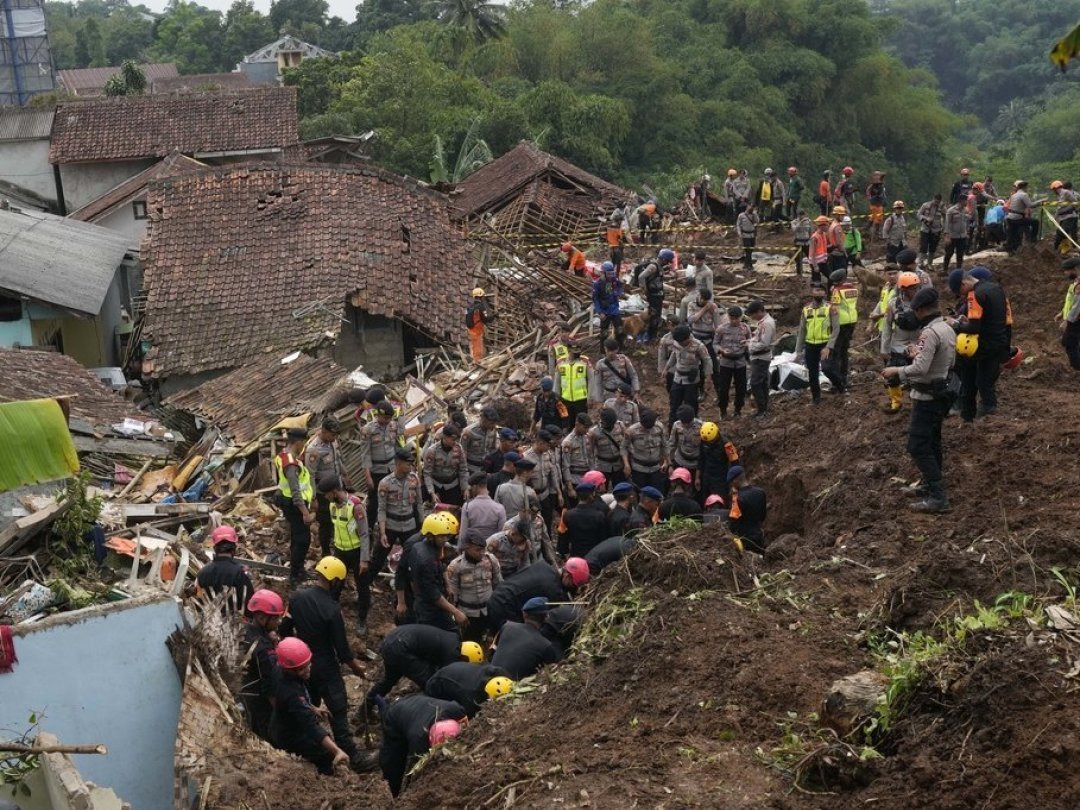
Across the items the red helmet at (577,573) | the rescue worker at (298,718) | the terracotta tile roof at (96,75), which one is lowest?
the terracotta tile roof at (96,75)

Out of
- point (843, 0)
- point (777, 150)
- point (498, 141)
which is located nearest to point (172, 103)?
point (498, 141)

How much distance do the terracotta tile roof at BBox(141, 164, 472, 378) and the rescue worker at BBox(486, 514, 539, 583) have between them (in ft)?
35.3

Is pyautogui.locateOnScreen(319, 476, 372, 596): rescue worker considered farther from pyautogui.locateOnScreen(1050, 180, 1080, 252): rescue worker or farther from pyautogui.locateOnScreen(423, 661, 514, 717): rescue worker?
pyautogui.locateOnScreen(1050, 180, 1080, 252): rescue worker

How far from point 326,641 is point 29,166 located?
32824mm

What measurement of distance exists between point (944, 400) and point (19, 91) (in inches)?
2389

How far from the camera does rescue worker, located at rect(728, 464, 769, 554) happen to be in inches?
469

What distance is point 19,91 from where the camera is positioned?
204 ft

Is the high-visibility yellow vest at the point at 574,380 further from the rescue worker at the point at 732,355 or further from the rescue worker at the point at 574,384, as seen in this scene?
the rescue worker at the point at 732,355

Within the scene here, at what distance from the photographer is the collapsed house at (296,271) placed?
22094 millimetres

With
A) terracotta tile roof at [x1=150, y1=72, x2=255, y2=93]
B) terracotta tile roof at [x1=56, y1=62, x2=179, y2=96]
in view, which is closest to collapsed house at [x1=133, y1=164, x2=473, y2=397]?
terracotta tile roof at [x1=150, y1=72, x2=255, y2=93]

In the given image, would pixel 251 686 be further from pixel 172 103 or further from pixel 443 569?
pixel 172 103

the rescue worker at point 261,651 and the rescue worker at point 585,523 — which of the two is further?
the rescue worker at point 585,523

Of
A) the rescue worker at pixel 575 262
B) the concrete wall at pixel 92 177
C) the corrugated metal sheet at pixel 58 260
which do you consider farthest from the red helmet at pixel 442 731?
the concrete wall at pixel 92 177

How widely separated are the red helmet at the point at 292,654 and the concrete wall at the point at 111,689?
1472 mm
